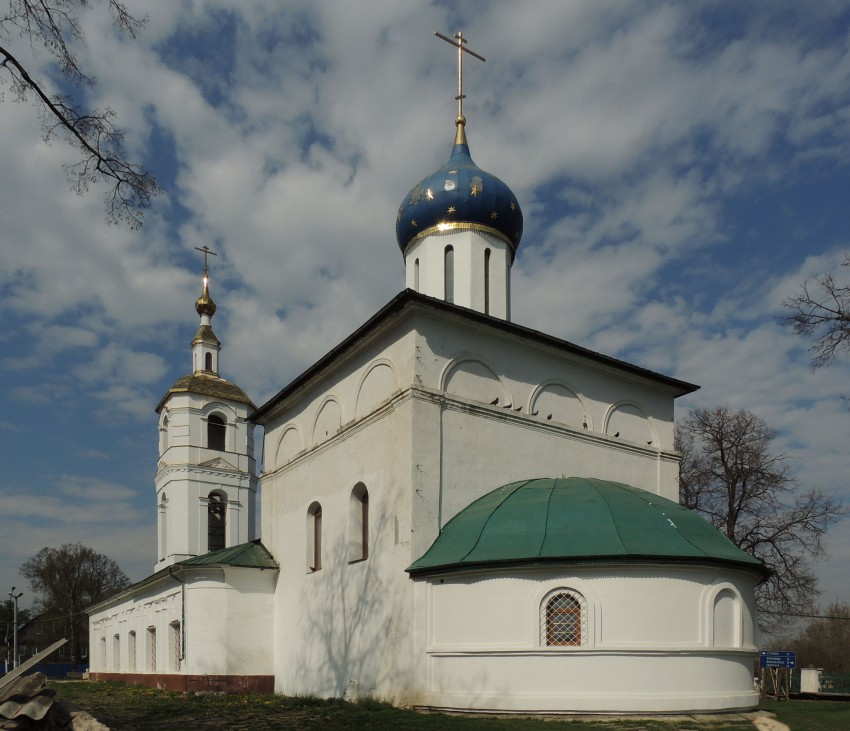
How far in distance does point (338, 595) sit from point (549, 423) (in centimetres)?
501

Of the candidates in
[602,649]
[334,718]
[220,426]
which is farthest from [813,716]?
[220,426]

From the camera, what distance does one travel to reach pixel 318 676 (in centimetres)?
1603

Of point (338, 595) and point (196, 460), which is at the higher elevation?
point (196, 460)

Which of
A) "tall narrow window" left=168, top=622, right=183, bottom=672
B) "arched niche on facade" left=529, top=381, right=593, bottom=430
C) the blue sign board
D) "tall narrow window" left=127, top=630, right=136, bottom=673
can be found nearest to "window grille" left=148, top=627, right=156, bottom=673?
"tall narrow window" left=127, top=630, right=136, bottom=673

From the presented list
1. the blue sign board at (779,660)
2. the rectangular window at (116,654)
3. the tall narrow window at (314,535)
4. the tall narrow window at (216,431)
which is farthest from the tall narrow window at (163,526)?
the blue sign board at (779,660)

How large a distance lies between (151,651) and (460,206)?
13983mm

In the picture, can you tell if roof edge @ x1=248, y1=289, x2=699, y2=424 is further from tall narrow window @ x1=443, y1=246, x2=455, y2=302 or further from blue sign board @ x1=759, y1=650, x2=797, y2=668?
blue sign board @ x1=759, y1=650, x2=797, y2=668

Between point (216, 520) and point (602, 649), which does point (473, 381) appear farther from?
point (216, 520)

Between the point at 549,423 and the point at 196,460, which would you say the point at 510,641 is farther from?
the point at 196,460

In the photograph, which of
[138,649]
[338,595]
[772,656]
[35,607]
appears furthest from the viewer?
[35,607]

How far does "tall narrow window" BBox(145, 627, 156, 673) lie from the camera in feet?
72.1

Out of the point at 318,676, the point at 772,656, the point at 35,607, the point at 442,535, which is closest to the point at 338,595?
the point at 318,676

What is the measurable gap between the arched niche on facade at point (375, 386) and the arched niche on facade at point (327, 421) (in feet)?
3.05

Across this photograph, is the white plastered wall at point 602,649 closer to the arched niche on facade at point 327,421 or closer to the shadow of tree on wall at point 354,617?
the shadow of tree on wall at point 354,617
